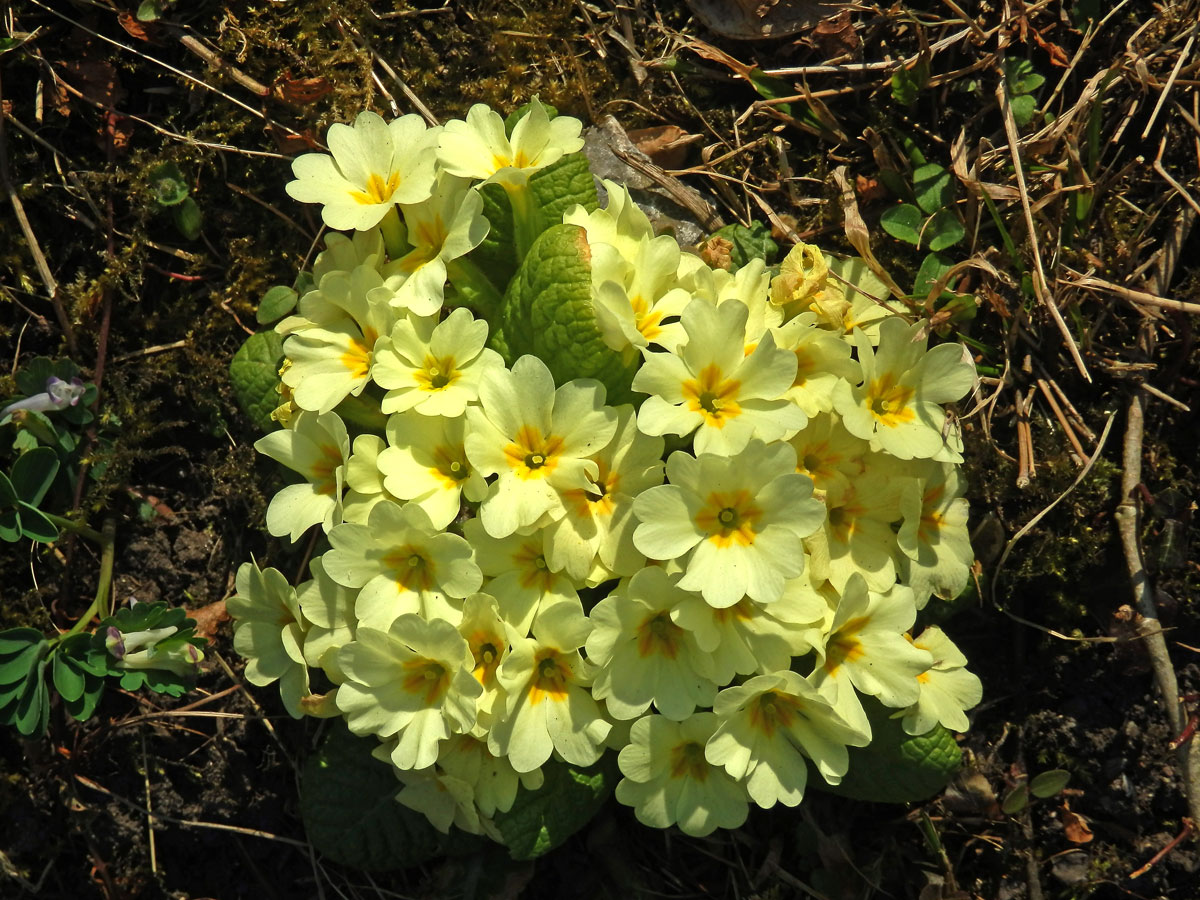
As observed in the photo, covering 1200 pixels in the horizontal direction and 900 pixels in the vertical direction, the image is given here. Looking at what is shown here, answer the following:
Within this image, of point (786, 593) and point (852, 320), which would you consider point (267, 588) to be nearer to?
point (786, 593)

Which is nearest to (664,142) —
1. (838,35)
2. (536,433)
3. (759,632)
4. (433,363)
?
(838,35)

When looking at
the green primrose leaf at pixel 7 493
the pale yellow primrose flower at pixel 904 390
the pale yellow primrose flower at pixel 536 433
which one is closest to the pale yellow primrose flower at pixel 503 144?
the pale yellow primrose flower at pixel 536 433

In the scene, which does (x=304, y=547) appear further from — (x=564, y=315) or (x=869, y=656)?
(x=869, y=656)

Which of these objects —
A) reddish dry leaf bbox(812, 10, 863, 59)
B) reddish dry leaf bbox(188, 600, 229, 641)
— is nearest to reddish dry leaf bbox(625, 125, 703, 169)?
reddish dry leaf bbox(812, 10, 863, 59)

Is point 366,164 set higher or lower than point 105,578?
higher

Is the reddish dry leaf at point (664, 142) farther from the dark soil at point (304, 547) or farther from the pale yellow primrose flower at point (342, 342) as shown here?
the pale yellow primrose flower at point (342, 342)

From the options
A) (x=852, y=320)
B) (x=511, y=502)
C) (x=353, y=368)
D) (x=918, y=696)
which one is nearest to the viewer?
(x=511, y=502)

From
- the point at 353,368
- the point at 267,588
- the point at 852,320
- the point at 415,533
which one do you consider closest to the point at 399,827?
the point at 267,588
